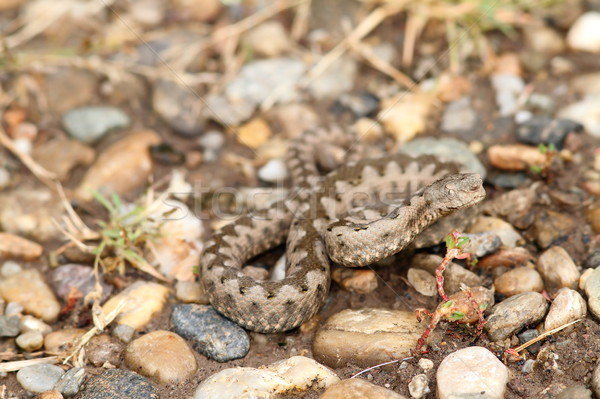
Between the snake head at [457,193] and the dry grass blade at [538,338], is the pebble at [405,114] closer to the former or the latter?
the snake head at [457,193]

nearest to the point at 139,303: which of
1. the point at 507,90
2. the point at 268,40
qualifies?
the point at 268,40

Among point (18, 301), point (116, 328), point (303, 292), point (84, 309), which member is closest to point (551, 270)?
point (303, 292)

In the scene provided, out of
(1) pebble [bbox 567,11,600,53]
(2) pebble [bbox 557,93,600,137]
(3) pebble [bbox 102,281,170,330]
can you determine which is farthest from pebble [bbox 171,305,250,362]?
(1) pebble [bbox 567,11,600,53]

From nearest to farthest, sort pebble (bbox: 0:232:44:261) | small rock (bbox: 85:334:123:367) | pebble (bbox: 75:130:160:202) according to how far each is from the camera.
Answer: small rock (bbox: 85:334:123:367), pebble (bbox: 0:232:44:261), pebble (bbox: 75:130:160:202)

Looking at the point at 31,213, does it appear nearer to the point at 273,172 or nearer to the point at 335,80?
the point at 273,172

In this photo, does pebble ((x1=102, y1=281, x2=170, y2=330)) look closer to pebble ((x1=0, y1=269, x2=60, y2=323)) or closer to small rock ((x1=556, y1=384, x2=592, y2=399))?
pebble ((x1=0, y1=269, x2=60, y2=323))
